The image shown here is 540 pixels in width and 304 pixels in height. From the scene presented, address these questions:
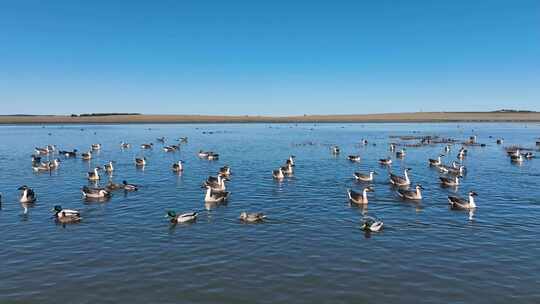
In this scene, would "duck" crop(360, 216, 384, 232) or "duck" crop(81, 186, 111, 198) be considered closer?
"duck" crop(360, 216, 384, 232)

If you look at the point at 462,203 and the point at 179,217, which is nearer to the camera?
the point at 179,217

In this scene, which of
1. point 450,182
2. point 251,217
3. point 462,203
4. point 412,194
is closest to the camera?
point 251,217

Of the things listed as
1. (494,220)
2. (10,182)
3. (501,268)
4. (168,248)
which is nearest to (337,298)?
(501,268)

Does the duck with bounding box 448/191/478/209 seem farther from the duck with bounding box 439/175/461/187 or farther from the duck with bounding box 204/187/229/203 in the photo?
the duck with bounding box 204/187/229/203

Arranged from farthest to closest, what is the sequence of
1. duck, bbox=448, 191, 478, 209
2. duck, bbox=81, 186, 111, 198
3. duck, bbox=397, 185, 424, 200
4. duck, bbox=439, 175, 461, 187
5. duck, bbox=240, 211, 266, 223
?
duck, bbox=439, 175, 461, 187 < duck, bbox=81, 186, 111, 198 < duck, bbox=397, 185, 424, 200 < duck, bbox=448, 191, 478, 209 < duck, bbox=240, 211, 266, 223

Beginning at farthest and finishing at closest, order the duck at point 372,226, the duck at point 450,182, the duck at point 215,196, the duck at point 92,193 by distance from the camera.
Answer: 1. the duck at point 450,182
2. the duck at point 92,193
3. the duck at point 215,196
4. the duck at point 372,226

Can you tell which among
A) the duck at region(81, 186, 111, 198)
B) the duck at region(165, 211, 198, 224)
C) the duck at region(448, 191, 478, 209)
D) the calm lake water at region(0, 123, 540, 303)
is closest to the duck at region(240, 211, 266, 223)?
the calm lake water at region(0, 123, 540, 303)

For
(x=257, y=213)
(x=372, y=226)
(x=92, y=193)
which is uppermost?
(x=92, y=193)

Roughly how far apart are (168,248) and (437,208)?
15.2 m

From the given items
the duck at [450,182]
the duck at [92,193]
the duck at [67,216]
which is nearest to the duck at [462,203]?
the duck at [450,182]

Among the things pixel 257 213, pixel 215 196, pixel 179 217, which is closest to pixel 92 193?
pixel 215 196

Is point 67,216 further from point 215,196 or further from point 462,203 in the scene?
point 462,203

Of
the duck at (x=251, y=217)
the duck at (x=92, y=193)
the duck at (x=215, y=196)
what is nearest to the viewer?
the duck at (x=251, y=217)

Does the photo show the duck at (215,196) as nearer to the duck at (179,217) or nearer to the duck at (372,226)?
the duck at (179,217)
